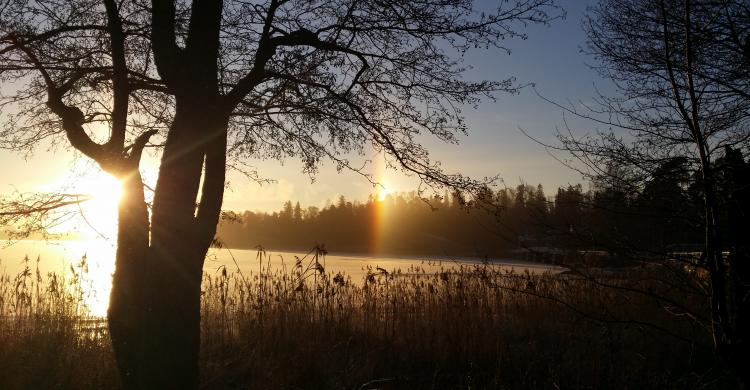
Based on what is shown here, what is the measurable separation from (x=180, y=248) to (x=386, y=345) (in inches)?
160

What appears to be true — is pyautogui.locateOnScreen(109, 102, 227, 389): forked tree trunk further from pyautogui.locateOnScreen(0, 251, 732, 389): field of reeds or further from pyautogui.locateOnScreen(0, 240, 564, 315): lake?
pyautogui.locateOnScreen(0, 251, 732, 389): field of reeds

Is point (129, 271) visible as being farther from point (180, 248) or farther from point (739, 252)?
point (739, 252)

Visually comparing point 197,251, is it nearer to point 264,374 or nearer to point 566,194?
point 264,374

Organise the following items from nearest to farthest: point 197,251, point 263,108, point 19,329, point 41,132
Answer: point 197,251 → point 263,108 → point 41,132 → point 19,329

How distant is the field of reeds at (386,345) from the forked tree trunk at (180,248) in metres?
1.58

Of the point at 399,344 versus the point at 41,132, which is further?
the point at 399,344

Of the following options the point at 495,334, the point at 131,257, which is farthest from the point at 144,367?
the point at 495,334

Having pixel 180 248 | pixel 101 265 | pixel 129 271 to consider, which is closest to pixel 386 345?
pixel 129 271

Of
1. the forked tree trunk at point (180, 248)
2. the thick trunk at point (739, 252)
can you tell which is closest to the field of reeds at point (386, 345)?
the thick trunk at point (739, 252)

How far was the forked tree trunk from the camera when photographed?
13.9 ft

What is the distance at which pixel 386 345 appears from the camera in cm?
763

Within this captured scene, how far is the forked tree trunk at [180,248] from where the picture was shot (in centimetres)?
423

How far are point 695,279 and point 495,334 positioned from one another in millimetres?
4731

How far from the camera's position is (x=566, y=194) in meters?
3.63
